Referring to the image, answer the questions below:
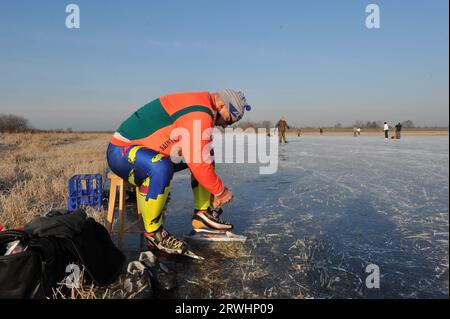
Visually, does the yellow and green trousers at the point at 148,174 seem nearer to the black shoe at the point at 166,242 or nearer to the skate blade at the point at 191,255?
the black shoe at the point at 166,242

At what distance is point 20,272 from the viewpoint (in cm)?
201

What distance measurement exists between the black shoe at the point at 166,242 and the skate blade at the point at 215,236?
1.60ft

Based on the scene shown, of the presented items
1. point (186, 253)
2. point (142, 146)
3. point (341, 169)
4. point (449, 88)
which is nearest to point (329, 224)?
point (186, 253)

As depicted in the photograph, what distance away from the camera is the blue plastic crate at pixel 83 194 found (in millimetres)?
4891

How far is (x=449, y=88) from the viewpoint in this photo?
129cm

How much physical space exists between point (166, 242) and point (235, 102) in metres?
1.52

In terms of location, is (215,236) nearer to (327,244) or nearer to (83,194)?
(327,244)

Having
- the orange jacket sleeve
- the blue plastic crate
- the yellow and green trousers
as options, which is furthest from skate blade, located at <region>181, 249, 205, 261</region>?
the blue plastic crate

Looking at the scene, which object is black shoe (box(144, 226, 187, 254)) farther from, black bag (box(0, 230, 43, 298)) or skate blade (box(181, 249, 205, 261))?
black bag (box(0, 230, 43, 298))

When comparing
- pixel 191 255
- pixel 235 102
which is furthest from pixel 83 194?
pixel 235 102

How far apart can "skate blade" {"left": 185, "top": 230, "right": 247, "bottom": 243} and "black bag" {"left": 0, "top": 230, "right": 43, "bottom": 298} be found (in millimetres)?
1811
